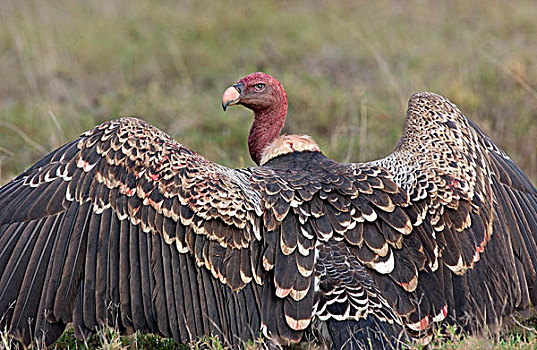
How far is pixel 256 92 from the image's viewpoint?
5578mm

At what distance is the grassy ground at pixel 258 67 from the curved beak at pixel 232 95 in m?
1.98

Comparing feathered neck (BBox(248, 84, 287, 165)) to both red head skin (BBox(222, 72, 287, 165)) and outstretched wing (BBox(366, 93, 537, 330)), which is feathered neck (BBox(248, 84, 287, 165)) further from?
outstretched wing (BBox(366, 93, 537, 330))

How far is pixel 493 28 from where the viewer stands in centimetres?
1052

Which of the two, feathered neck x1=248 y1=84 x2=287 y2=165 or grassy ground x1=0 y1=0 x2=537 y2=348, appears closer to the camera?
feathered neck x1=248 y1=84 x2=287 y2=165

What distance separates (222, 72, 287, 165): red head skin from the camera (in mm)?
5559

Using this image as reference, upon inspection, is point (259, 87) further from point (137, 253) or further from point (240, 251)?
point (137, 253)

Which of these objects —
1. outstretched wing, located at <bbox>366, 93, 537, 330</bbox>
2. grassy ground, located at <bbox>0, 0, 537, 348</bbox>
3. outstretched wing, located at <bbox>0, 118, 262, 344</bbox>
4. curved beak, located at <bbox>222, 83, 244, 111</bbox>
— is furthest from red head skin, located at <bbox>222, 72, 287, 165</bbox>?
grassy ground, located at <bbox>0, 0, 537, 348</bbox>

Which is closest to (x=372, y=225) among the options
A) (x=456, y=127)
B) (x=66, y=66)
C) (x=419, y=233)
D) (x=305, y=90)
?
(x=419, y=233)

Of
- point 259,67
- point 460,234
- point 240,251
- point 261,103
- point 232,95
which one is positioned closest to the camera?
point 240,251

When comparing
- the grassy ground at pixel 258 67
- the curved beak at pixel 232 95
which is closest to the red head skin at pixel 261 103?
the curved beak at pixel 232 95

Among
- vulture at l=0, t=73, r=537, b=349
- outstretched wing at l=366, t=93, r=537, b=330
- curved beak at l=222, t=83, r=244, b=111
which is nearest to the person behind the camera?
vulture at l=0, t=73, r=537, b=349

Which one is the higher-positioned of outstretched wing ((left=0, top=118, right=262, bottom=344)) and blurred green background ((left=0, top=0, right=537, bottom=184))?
blurred green background ((left=0, top=0, right=537, bottom=184))

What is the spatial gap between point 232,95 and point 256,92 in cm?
20

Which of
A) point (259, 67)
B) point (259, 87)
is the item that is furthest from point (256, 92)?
point (259, 67)
